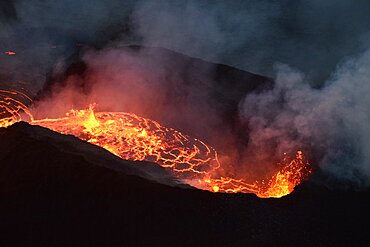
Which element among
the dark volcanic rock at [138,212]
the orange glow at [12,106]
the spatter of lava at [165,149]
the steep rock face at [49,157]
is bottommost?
the dark volcanic rock at [138,212]

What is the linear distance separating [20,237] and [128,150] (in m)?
3.93

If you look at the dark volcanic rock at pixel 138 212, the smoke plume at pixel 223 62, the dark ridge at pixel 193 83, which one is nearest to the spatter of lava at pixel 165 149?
the smoke plume at pixel 223 62

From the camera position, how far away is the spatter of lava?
29.9ft

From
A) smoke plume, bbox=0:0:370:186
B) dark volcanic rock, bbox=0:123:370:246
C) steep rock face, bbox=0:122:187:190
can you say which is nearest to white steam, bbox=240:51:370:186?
smoke plume, bbox=0:0:370:186

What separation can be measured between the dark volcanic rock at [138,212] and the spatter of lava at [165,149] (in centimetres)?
183

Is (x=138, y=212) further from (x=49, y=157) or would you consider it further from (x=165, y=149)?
(x=165, y=149)

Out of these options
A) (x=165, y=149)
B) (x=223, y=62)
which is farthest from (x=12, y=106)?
(x=223, y=62)

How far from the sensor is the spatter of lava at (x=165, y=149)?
29.9 feet

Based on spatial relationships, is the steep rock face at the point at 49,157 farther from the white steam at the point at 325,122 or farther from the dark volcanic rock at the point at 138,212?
the white steam at the point at 325,122

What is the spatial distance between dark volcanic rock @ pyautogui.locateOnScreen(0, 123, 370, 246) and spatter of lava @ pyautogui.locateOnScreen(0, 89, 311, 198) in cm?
183

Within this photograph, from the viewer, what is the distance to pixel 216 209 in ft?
21.8

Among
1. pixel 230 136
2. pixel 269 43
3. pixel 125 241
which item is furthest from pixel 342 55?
pixel 125 241

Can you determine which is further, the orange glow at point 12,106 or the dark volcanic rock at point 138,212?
the orange glow at point 12,106

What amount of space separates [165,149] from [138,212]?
12.9 ft
